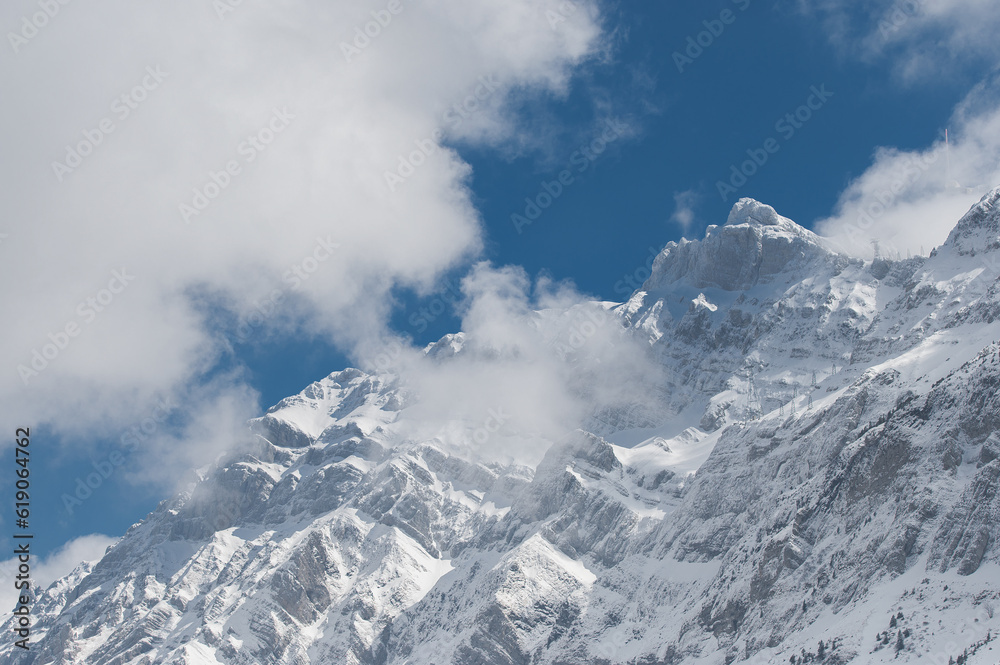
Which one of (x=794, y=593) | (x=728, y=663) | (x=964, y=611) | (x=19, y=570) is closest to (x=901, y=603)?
(x=964, y=611)

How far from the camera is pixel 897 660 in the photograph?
14700 centimetres

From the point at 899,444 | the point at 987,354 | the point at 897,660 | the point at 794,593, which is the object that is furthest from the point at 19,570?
the point at 987,354

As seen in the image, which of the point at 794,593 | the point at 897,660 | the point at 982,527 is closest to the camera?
the point at 897,660

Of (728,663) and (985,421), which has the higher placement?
(985,421)

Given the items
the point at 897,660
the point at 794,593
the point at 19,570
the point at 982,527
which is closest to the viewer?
the point at 19,570

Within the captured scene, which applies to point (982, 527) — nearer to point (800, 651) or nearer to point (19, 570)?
point (800, 651)

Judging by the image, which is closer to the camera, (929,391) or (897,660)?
(897,660)

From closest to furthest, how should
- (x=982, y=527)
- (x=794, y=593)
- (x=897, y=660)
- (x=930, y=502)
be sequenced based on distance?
1. (x=897, y=660)
2. (x=982, y=527)
3. (x=930, y=502)
4. (x=794, y=593)

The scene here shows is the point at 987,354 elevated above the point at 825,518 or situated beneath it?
elevated above

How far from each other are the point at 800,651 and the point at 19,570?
383 ft

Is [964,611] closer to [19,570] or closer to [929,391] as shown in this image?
[929,391]

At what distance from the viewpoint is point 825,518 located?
652 ft

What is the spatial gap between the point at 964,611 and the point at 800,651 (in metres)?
29.9

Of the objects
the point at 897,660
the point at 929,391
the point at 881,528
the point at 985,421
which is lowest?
the point at 897,660
